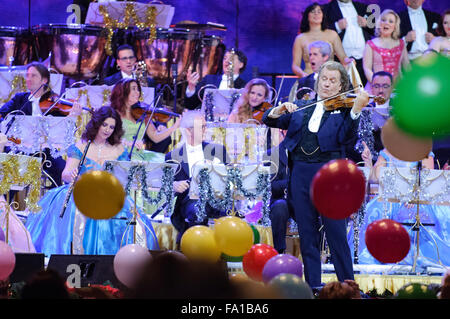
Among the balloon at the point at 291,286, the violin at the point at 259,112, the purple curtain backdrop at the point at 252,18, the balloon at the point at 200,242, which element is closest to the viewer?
the balloon at the point at 291,286

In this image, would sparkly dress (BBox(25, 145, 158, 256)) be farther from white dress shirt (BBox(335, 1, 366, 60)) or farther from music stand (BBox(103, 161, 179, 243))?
white dress shirt (BBox(335, 1, 366, 60))

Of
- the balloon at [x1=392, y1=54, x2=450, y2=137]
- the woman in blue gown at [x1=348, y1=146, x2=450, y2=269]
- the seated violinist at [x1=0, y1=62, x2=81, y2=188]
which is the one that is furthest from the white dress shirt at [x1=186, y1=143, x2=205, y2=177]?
the balloon at [x1=392, y1=54, x2=450, y2=137]

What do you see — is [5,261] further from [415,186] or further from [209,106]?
[209,106]

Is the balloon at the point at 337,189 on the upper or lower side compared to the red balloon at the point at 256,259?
upper

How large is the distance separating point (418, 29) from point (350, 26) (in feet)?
2.61

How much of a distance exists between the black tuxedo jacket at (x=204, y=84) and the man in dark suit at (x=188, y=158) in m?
1.24

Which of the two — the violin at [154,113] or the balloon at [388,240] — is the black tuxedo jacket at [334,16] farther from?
the balloon at [388,240]

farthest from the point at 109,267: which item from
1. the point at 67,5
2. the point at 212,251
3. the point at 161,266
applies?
the point at 67,5

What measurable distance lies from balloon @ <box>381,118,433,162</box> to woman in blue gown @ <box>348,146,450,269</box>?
1818 mm

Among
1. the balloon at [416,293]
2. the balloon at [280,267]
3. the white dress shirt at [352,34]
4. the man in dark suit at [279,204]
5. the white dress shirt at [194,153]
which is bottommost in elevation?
the balloon at [416,293]

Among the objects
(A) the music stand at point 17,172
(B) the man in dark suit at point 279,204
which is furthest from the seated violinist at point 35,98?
(B) the man in dark suit at point 279,204

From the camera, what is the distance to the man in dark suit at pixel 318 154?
4250 mm

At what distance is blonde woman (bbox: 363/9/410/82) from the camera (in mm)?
7391

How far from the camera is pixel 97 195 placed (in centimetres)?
361
